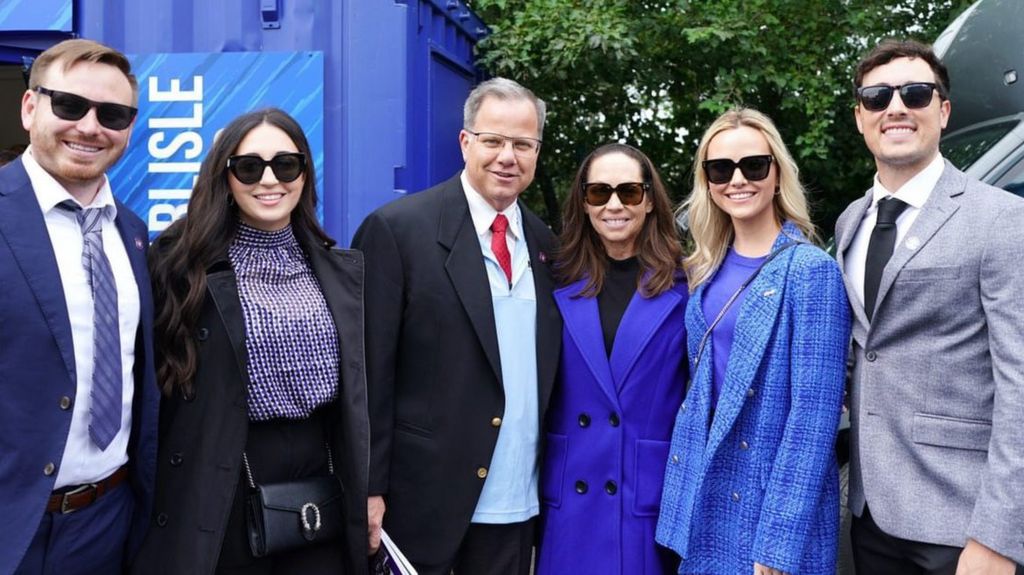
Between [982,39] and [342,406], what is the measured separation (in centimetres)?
346

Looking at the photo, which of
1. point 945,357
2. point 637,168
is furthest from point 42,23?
point 945,357

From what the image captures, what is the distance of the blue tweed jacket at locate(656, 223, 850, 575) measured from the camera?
242 centimetres

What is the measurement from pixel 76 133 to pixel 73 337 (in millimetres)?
551

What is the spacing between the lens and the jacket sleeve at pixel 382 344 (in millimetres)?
2799

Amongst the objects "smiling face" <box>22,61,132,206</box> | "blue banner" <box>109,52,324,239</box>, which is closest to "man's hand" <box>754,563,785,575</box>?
"smiling face" <box>22,61,132,206</box>

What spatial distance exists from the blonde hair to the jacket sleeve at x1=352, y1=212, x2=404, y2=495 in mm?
974

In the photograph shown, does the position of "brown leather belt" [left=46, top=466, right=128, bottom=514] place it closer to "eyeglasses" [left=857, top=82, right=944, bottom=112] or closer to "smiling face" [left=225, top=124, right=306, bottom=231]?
"smiling face" [left=225, top=124, right=306, bottom=231]

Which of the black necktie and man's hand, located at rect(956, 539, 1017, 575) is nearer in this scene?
man's hand, located at rect(956, 539, 1017, 575)

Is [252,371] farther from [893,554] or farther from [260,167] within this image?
[893,554]

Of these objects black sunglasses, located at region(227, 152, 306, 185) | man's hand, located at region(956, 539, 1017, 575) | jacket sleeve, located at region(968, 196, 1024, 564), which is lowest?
man's hand, located at region(956, 539, 1017, 575)

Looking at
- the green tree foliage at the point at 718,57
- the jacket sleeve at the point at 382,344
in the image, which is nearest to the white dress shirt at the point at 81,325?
the jacket sleeve at the point at 382,344

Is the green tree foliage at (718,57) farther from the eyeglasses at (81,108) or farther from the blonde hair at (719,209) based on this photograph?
the eyeglasses at (81,108)

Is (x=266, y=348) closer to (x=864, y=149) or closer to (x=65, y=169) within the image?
(x=65, y=169)

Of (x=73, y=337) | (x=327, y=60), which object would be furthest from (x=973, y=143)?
(x=73, y=337)
